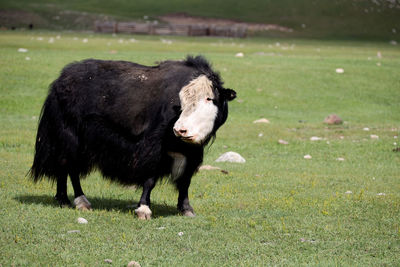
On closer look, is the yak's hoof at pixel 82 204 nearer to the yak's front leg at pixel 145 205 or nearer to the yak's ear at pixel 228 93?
the yak's front leg at pixel 145 205

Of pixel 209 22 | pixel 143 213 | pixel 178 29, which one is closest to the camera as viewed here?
pixel 143 213

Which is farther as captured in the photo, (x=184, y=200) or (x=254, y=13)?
(x=254, y=13)

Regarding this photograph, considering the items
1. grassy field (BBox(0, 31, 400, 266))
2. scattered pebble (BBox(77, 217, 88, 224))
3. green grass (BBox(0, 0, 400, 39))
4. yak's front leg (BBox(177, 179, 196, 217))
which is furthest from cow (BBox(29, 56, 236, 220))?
green grass (BBox(0, 0, 400, 39))

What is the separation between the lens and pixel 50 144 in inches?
326

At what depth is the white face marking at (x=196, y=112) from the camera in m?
6.94

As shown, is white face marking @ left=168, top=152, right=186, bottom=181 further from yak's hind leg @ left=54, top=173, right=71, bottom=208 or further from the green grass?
the green grass

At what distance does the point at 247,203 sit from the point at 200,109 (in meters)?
1.92

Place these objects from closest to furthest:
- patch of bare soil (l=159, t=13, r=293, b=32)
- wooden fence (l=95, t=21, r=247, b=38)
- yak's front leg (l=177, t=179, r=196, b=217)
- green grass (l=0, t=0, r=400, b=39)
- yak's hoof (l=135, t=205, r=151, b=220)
Answer: yak's hoof (l=135, t=205, r=151, b=220) → yak's front leg (l=177, t=179, r=196, b=217) → wooden fence (l=95, t=21, r=247, b=38) → green grass (l=0, t=0, r=400, b=39) → patch of bare soil (l=159, t=13, r=293, b=32)

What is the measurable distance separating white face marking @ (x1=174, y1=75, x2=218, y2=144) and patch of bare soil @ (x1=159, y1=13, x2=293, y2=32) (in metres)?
49.3

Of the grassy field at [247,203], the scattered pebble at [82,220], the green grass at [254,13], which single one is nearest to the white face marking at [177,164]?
the grassy field at [247,203]

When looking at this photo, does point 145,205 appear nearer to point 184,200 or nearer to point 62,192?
point 184,200

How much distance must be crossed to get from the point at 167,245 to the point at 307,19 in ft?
191

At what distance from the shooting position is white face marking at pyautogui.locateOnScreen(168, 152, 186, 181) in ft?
25.1

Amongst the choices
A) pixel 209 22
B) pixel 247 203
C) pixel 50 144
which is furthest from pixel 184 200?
pixel 209 22
